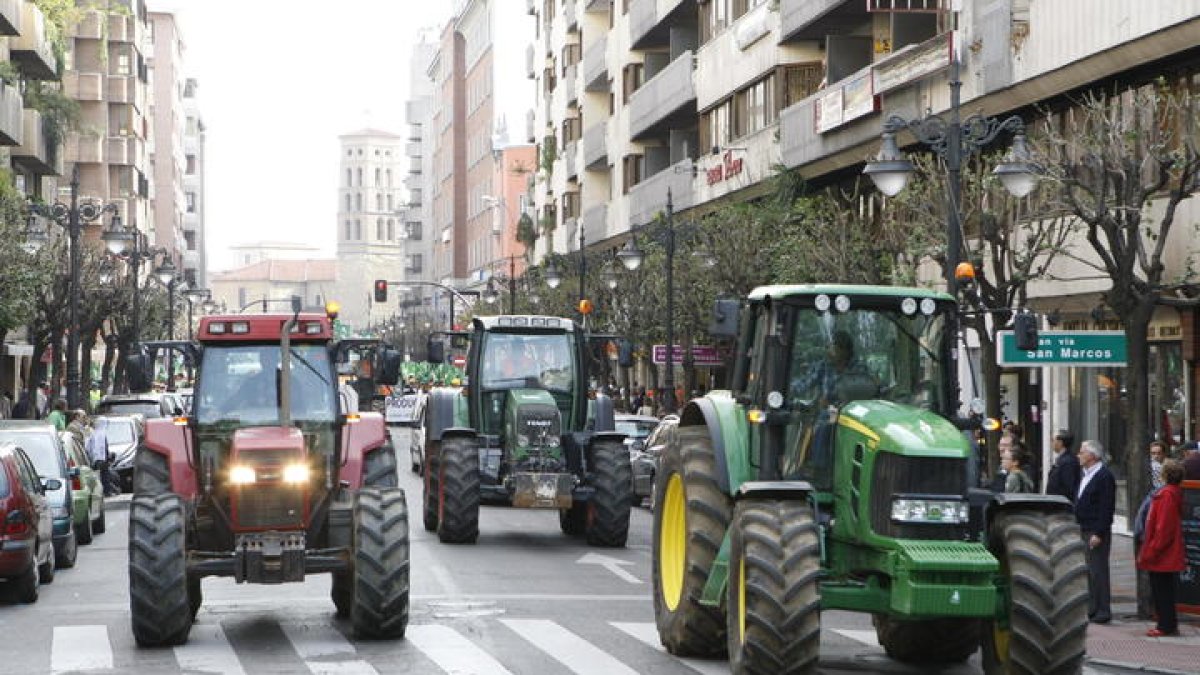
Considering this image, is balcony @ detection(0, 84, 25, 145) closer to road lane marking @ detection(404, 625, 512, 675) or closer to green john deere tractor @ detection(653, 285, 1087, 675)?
road lane marking @ detection(404, 625, 512, 675)

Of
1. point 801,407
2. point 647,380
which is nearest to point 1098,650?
point 801,407

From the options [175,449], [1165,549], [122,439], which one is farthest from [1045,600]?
[122,439]

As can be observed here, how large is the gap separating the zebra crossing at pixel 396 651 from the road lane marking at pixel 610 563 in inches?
193

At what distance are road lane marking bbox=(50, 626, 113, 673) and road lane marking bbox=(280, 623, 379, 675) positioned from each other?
141 centimetres

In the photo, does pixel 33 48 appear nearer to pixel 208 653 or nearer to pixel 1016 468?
pixel 1016 468

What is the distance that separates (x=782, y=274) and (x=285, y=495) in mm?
27539

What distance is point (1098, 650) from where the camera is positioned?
17781 millimetres

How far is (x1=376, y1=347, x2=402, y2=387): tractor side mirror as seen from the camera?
18.6m

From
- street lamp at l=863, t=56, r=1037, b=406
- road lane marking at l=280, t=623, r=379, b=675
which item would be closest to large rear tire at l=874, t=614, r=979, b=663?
road lane marking at l=280, t=623, r=379, b=675

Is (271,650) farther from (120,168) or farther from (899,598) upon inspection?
(120,168)

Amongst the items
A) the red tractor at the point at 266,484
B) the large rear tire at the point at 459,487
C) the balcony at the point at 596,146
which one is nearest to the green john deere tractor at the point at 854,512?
the red tractor at the point at 266,484

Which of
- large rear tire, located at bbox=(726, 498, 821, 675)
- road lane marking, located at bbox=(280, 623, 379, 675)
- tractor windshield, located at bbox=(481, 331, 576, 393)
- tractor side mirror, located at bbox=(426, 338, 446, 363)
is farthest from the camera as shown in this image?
tractor windshield, located at bbox=(481, 331, 576, 393)

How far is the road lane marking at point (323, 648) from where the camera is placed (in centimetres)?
1523

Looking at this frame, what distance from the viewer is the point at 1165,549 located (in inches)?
738
